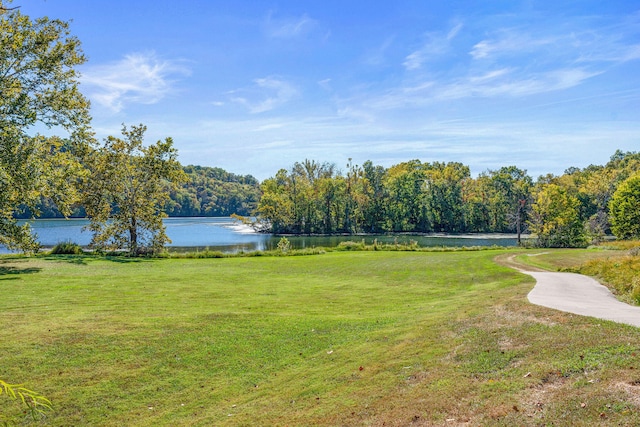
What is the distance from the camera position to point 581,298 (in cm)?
1438

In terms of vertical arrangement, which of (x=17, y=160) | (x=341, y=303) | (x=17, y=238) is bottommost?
(x=341, y=303)

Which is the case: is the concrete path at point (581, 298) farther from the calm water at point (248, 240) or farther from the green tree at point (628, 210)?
the green tree at point (628, 210)

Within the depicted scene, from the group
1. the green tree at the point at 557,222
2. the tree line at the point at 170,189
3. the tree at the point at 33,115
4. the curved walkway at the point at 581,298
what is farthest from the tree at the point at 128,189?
the green tree at the point at 557,222

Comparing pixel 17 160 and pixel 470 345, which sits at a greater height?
pixel 17 160

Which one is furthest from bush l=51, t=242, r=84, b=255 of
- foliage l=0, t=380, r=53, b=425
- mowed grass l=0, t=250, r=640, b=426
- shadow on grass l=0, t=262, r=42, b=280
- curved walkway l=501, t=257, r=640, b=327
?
curved walkway l=501, t=257, r=640, b=327

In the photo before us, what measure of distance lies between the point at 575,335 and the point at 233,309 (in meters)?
10.7

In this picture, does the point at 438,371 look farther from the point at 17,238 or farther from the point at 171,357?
the point at 17,238

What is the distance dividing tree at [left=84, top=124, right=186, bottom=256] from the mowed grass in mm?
20954

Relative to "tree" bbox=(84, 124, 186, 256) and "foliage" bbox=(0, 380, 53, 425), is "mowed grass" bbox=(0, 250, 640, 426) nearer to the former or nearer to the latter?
"foliage" bbox=(0, 380, 53, 425)

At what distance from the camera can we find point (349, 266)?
3050 cm

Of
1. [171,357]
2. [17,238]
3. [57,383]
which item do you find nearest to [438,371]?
[171,357]

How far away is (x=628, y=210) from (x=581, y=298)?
196 feet

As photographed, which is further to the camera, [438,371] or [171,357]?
[171,357]

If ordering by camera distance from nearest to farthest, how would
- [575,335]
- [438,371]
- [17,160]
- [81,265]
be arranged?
[438,371]
[575,335]
[17,160]
[81,265]
